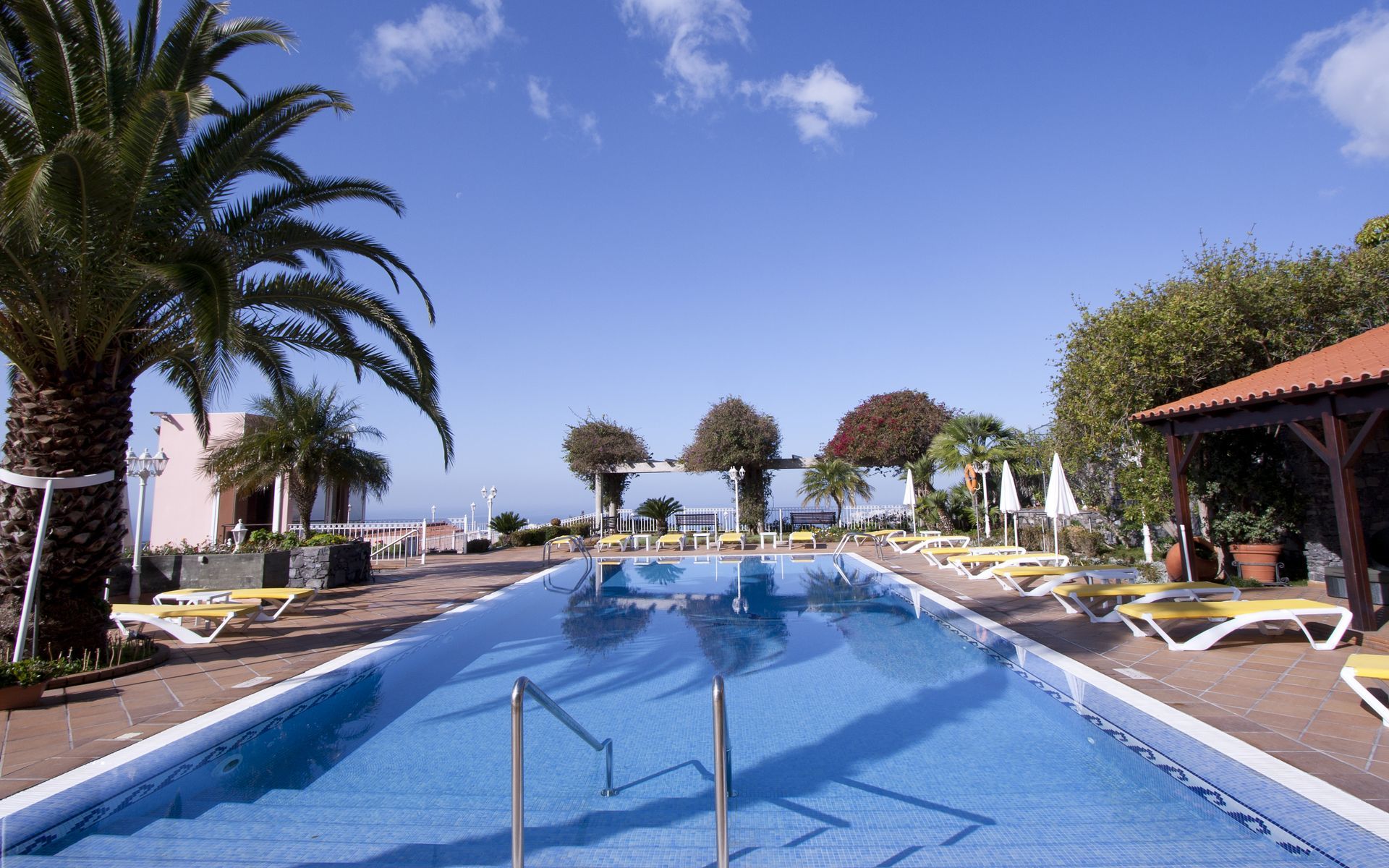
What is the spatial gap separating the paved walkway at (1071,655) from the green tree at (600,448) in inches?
585

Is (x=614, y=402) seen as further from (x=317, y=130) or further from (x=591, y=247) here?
(x=317, y=130)

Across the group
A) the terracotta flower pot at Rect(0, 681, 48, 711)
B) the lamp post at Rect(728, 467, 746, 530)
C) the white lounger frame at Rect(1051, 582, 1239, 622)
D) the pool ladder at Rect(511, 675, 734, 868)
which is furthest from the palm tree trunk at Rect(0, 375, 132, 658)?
the lamp post at Rect(728, 467, 746, 530)

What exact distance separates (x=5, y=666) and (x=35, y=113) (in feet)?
15.1

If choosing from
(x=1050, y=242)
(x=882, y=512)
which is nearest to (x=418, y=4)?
(x=1050, y=242)

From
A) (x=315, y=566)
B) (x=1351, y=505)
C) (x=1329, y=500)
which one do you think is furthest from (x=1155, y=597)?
(x=315, y=566)

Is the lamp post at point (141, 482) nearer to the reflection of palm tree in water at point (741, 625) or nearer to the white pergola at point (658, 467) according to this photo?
the reflection of palm tree in water at point (741, 625)

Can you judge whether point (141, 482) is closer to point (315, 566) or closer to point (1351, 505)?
point (315, 566)

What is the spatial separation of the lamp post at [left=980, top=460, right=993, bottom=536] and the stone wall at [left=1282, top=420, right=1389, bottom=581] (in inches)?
288

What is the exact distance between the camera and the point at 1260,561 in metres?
10.3

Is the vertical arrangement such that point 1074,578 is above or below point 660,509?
below

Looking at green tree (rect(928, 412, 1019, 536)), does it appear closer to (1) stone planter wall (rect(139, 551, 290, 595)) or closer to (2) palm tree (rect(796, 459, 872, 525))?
(2) palm tree (rect(796, 459, 872, 525))

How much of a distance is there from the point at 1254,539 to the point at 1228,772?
891cm

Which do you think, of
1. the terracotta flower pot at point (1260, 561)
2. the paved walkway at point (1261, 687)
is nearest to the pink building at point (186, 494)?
the paved walkway at point (1261, 687)

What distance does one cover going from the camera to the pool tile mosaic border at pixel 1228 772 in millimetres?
2980
